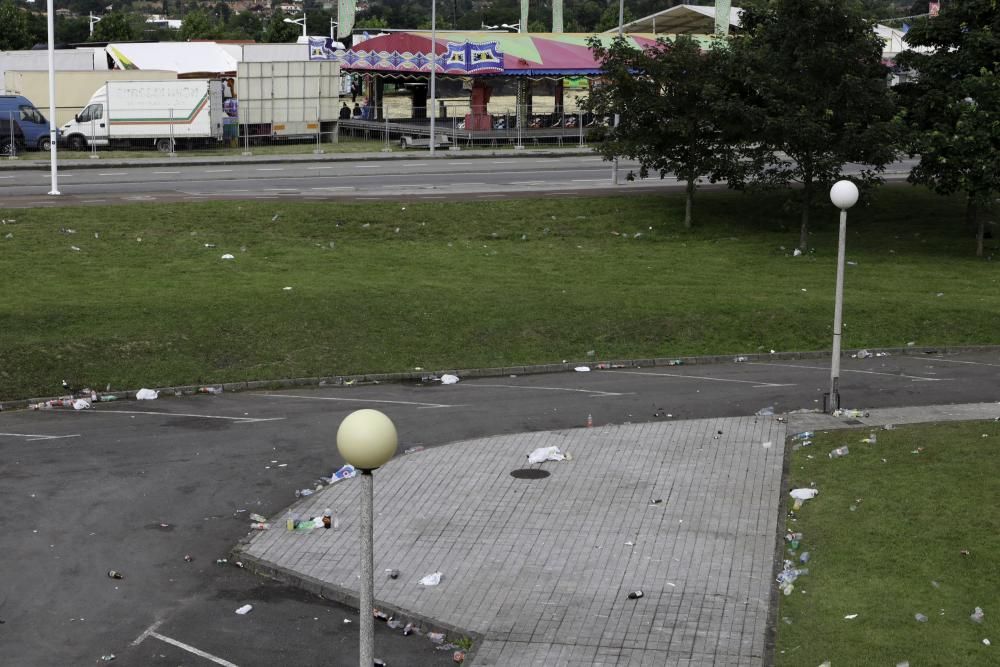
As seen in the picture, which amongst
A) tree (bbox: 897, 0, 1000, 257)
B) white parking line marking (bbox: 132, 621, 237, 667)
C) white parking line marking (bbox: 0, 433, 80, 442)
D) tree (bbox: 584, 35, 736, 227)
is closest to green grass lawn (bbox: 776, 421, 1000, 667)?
white parking line marking (bbox: 132, 621, 237, 667)

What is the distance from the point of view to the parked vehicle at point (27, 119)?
1850 inches

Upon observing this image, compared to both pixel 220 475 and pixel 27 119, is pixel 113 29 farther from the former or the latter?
pixel 220 475

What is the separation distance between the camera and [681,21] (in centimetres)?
6981

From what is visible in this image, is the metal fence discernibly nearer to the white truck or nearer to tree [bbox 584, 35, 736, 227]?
the white truck

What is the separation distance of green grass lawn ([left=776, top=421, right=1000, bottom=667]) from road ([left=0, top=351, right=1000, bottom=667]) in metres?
3.17

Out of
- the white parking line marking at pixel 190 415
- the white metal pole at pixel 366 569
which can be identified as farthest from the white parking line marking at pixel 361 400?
the white metal pole at pixel 366 569

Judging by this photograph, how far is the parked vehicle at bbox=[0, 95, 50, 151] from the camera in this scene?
154 ft

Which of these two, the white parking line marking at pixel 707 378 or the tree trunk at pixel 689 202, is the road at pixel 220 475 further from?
the tree trunk at pixel 689 202

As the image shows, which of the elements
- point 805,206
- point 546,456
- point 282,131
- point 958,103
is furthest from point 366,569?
point 282,131

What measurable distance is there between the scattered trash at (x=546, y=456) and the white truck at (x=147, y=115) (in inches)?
1423

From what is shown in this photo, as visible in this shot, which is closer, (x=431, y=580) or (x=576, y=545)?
(x=431, y=580)

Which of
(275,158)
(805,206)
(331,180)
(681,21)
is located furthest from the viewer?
(681,21)

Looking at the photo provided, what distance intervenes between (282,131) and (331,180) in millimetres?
13430

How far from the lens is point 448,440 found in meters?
18.0
